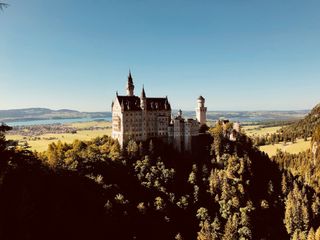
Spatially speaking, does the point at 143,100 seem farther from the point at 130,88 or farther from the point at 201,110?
the point at 201,110

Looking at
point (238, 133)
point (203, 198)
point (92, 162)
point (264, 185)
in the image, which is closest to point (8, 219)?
point (92, 162)

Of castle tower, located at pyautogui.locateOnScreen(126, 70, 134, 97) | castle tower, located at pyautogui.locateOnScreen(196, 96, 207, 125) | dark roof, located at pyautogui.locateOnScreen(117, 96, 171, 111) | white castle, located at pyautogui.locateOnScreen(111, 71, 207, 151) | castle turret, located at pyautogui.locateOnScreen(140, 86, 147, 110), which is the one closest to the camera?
white castle, located at pyautogui.locateOnScreen(111, 71, 207, 151)

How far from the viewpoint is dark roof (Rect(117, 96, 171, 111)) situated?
11869cm

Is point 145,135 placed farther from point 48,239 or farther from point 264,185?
point 48,239

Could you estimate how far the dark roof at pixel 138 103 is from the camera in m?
119

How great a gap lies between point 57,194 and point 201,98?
74.9 metres

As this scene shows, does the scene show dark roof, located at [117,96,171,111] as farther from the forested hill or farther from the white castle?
the forested hill

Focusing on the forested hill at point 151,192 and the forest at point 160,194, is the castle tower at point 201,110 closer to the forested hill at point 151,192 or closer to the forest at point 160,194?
the forested hill at point 151,192

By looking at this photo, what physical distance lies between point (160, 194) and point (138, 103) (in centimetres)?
3725

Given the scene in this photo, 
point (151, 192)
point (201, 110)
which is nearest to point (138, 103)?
point (201, 110)

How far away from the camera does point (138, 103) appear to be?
122812 millimetres

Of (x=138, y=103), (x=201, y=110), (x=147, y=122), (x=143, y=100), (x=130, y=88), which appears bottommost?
(x=147, y=122)

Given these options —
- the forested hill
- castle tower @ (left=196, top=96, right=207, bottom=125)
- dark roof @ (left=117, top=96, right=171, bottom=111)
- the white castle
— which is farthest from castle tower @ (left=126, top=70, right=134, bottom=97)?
castle tower @ (left=196, top=96, right=207, bottom=125)

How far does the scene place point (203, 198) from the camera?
108812 mm
